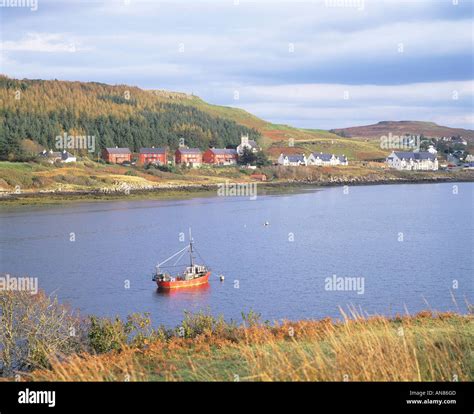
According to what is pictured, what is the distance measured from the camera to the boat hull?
33.2 metres

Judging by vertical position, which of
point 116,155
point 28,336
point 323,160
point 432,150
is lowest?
point 28,336

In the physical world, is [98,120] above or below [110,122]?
above

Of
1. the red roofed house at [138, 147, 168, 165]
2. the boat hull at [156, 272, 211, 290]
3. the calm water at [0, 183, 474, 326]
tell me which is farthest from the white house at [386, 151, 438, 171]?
the boat hull at [156, 272, 211, 290]

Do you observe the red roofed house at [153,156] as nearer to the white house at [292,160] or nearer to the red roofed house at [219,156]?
the red roofed house at [219,156]

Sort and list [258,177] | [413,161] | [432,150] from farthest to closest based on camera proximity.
Answer: [432,150] < [413,161] < [258,177]

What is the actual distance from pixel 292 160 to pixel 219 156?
15.1 m

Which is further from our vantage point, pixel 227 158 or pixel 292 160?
pixel 292 160

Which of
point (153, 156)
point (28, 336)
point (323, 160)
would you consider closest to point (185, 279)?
point (28, 336)

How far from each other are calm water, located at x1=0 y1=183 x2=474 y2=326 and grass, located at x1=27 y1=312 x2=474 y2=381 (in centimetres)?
1244

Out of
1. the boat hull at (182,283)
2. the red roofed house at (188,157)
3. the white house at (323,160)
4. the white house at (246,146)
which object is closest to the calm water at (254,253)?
the boat hull at (182,283)

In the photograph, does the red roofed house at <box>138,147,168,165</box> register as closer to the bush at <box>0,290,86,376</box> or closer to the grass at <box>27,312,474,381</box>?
the bush at <box>0,290,86,376</box>

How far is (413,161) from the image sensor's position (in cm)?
14775

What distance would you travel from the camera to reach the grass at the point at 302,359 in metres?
8.82

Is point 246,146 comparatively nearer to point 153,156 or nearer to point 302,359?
point 153,156
